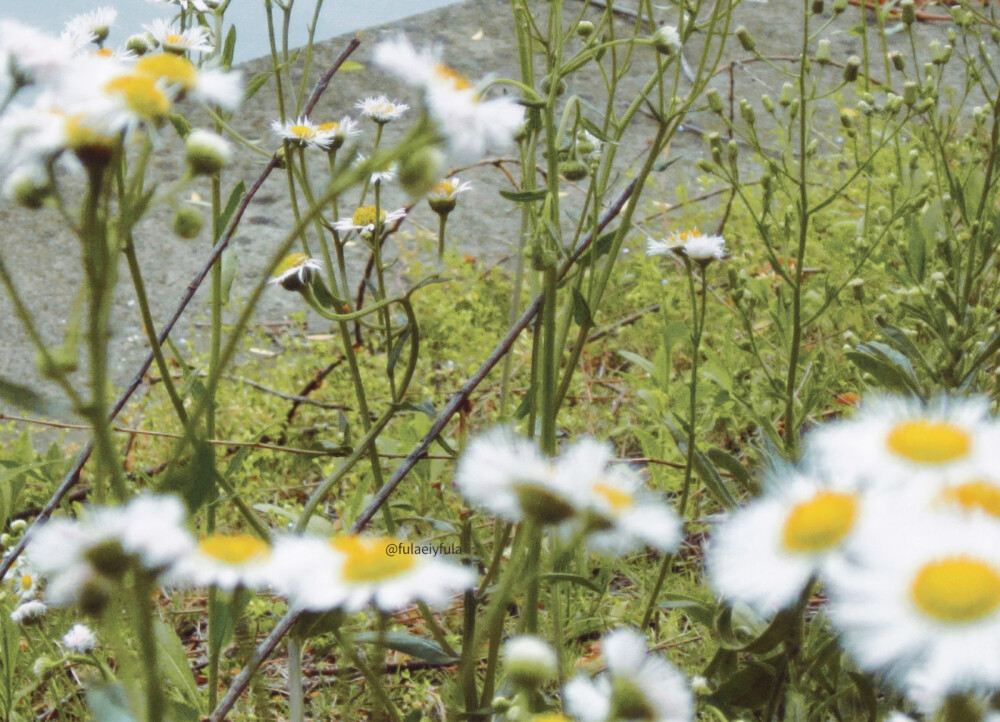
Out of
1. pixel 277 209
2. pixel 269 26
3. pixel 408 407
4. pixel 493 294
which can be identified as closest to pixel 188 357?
pixel 493 294

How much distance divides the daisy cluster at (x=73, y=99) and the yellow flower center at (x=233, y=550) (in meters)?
0.12

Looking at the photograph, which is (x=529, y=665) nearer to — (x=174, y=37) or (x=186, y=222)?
(x=186, y=222)

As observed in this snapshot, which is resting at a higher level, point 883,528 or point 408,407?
point 408,407

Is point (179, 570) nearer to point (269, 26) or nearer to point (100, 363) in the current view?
point (100, 363)

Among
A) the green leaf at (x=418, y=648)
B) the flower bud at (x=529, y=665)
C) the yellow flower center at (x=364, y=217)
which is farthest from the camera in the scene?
the yellow flower center at (x=364, y=217)

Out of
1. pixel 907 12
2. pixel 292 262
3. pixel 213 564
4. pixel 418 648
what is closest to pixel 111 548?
pixel 213 564

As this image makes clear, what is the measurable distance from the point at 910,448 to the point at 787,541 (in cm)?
5

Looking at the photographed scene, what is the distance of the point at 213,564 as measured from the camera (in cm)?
31

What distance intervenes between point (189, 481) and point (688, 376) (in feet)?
3.25

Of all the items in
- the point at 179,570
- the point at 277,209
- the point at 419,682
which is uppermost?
the point at 277,209

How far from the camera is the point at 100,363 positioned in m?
0.28

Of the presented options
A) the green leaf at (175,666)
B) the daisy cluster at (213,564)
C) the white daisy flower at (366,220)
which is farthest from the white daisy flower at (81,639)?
the daisy cluster at (213,564)

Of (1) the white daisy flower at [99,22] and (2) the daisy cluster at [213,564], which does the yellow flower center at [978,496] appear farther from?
(1) the white daisy flower at [99,22]

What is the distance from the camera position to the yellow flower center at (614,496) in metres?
0.32
